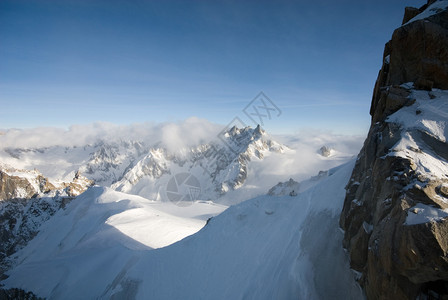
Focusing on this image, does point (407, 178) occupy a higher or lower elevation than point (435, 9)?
lower

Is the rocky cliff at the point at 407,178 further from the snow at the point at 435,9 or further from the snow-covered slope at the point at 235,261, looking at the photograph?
the snow-covered slope at the point at 235,261

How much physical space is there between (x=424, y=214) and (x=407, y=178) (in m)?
1.99

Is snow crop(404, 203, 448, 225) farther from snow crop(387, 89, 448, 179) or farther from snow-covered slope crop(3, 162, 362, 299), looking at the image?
snow-covered slope crop(3, 162, 362, 299)

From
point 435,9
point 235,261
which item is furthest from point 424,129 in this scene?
point 235,261

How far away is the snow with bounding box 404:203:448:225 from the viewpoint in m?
7.46

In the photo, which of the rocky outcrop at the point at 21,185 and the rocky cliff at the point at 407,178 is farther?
the rocky outcrop at the point at 21,185

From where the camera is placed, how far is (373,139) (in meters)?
13.3

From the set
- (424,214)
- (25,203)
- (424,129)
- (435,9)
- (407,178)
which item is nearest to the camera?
(424,214)

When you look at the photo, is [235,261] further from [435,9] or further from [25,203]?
[25,203]

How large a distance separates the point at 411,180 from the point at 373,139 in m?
4.92

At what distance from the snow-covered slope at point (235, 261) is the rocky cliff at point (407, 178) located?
3203 millimetres

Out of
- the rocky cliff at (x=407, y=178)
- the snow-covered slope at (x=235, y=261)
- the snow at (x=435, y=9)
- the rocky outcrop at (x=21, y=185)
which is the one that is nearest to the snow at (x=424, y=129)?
the rocky cliff at (x=407, y=178)

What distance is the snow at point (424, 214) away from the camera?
7462 mm

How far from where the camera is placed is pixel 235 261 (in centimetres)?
2278
